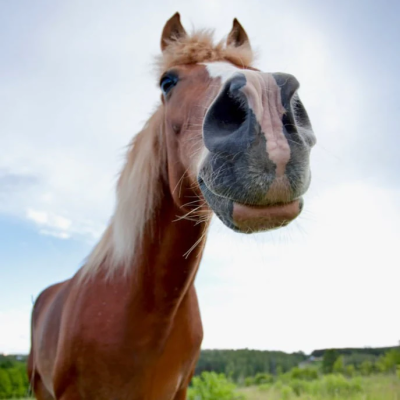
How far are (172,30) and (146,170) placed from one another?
3.88 feet

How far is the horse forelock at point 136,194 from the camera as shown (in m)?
2.50

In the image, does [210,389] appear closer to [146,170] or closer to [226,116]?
[146,170]

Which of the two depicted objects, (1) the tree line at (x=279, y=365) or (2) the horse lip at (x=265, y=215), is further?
(1) the tree line at (x=279, y=365)

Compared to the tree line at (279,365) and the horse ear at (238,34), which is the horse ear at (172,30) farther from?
the tree line at (279,365)

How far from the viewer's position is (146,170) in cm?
254

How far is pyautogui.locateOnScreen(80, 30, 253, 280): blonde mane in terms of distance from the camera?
2.33 m

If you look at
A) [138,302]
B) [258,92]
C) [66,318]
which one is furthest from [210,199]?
[66,318]

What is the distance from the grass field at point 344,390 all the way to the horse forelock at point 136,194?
194 inches

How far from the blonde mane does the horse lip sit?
3.50 ft

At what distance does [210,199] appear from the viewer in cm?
171

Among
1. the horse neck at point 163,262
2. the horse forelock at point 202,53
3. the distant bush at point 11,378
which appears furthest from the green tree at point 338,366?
the distant bush at point 11,378

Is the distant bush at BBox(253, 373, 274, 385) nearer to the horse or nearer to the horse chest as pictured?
the horse

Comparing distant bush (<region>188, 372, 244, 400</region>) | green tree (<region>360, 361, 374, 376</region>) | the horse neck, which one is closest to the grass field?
green tree (<region>360, 361, 374, 376</region>)

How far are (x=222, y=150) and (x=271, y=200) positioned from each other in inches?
11.5
